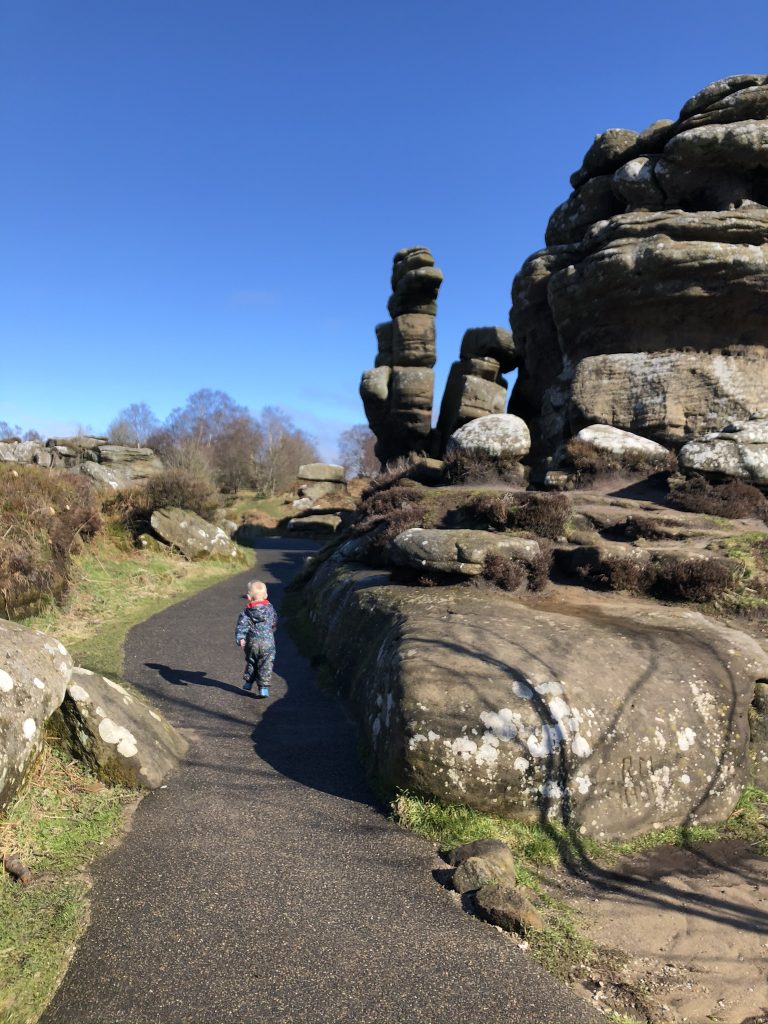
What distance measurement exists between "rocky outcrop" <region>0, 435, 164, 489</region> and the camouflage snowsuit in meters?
25.5

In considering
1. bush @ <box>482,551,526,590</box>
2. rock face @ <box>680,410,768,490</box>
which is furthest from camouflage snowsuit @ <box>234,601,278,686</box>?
rock face @ <box>680,410,768,490</box>

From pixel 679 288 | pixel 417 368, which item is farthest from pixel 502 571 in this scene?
pixel 417 368

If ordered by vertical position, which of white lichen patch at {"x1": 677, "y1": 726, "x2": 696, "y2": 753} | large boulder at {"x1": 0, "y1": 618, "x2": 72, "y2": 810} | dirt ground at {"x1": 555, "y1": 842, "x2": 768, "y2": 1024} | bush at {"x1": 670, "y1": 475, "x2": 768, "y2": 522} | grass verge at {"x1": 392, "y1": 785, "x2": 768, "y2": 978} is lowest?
dirt ground at {"x1": 555, "y1": 842, "x2": 768, "y2": 1024}

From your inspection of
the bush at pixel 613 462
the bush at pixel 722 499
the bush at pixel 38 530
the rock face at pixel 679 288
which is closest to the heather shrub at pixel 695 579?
the bush at pixel 722 499

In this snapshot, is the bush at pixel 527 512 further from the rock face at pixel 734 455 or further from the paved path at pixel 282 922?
the paved path at pixel 282 922

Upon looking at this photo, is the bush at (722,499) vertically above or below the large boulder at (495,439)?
below

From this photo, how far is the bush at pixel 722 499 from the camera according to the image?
12.3 meters

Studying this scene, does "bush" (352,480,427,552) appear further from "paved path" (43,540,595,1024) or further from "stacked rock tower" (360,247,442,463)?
"stacked rock tower" (360,247,442,463)

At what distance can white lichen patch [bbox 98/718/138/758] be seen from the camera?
583 centimetres

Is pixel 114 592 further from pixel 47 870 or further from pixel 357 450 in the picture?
pixel 357 450

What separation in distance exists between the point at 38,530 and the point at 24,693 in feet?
34.0

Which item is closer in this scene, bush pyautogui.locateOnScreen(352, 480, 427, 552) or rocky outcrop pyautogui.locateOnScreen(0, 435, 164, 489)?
bush pyautogui.locateOnScreen(352, 480, 427, 552)

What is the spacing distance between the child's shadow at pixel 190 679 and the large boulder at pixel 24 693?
3.93 m

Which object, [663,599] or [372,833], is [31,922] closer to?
[372,833]
